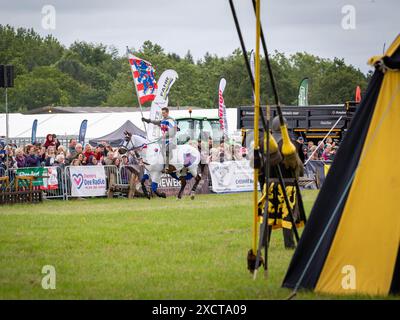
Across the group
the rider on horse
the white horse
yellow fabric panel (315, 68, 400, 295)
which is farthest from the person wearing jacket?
yellow fabric panel (315, 68, 400, 295)

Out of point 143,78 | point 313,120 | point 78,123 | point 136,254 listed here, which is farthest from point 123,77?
point 136,254

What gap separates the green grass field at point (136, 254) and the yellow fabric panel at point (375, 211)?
0.61 metres

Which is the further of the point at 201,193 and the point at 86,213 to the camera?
the point at 201,193

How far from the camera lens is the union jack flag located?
107 feet

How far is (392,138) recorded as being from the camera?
9.27 metres

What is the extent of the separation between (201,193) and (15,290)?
72.0ft

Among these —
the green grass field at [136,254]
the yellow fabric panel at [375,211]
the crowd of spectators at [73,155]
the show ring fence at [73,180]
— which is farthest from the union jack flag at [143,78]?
the yellow fabric panel at [375,211]

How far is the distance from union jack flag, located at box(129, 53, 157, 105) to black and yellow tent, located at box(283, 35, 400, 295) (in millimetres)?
23295

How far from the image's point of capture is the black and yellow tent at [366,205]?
9.24 m

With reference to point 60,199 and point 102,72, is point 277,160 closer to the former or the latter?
point 60,199

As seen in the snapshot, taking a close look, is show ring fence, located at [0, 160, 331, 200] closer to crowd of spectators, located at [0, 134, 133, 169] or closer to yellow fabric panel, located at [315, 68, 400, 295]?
crowd of spectators, located at [0, 134, 133, 169]

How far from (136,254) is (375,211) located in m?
5.07

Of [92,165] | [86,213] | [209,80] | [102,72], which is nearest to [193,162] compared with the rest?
[92,165]

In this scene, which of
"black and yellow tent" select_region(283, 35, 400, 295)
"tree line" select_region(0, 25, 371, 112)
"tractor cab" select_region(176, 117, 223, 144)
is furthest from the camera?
Result: "tree line" select_region(0, 25, 371, 112)
